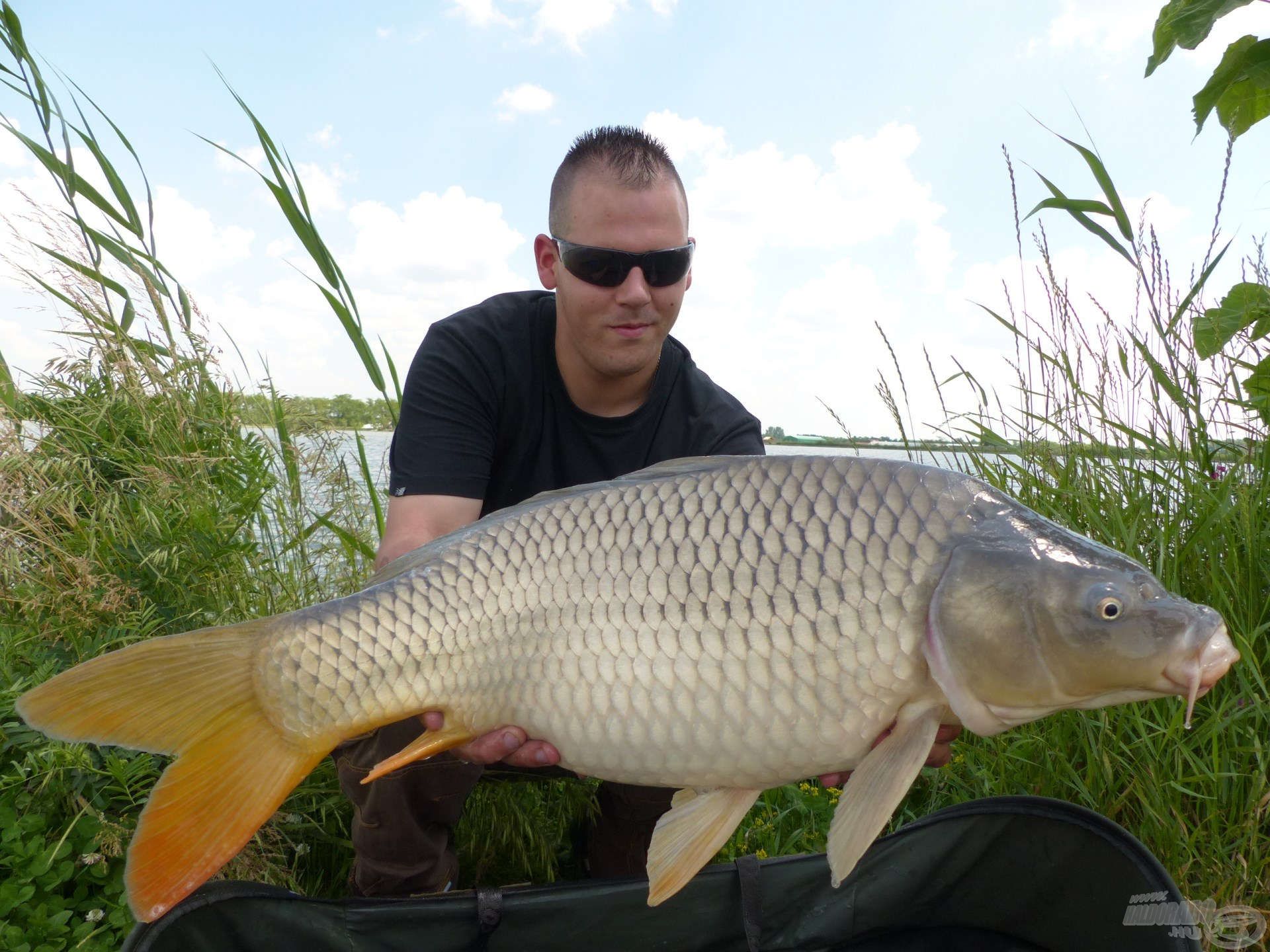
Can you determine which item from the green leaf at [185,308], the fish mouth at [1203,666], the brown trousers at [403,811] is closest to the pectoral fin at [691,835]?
the brown trousers at [403,811]

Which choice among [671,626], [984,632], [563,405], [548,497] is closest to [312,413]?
[563,405]

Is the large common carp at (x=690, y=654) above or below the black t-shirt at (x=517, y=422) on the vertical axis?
below

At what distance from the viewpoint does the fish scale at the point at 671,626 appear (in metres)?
1.21

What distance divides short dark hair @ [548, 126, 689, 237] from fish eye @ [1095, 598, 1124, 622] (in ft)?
4.15

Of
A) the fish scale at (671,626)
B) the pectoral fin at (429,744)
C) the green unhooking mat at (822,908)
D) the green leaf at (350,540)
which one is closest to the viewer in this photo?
the fish scale at (671,626)

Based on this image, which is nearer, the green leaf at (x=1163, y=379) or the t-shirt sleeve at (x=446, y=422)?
the t-shirt sleeve at (x=446, y=422)

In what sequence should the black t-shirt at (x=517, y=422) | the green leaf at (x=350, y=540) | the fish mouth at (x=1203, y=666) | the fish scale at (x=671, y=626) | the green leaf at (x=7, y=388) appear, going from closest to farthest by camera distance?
the fish mouth at (x=1203, y=666)
the fish scale at (x=671, y=626)
the black t-shirt at (x=517, y=422)
the green leaf at (x=350, y=540)
the green leaf at (x=7, y=388)

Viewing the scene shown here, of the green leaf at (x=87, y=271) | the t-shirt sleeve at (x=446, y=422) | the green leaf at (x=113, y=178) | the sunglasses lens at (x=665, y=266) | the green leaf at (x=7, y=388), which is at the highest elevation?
the green leaf at (x=113, y=178)

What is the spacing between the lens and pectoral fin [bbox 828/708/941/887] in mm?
1161

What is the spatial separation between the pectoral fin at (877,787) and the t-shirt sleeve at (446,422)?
983 mm

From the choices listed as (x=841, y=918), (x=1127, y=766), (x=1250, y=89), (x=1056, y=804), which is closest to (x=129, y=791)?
(x=841, y=918)

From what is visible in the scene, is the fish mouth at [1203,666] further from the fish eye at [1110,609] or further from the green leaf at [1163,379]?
the green leaf at [1163,379]

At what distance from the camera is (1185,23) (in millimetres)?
1575

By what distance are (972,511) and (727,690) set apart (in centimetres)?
39
